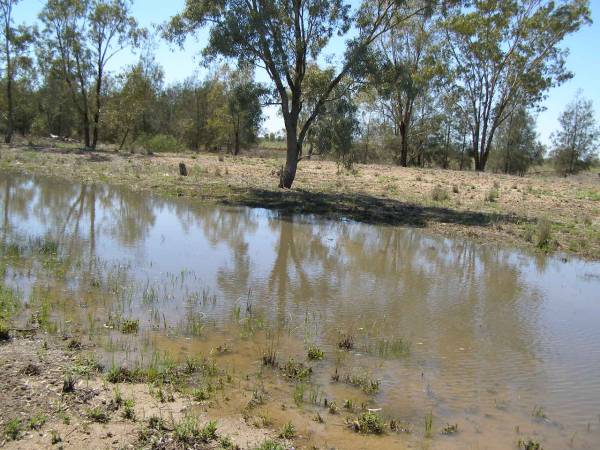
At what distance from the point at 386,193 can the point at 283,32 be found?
27.6 feet

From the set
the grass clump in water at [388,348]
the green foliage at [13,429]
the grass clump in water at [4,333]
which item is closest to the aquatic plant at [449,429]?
the grass clump in water at [388,348]

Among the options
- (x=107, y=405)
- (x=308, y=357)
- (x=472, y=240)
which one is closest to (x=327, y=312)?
(x=308, y=357)

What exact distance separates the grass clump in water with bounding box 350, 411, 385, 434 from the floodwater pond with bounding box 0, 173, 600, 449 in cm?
10

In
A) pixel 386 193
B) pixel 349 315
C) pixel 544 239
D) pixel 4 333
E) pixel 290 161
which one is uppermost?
pixel 290 161

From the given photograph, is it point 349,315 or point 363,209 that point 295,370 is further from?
point 363,209

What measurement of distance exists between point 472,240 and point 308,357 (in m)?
10.8

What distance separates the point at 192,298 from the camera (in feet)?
29.1

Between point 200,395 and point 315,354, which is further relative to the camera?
point 315,354

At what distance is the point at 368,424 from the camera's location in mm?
5223

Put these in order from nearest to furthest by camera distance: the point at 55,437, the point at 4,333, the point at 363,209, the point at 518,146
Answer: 1. the point at 55,437
2. the point at 4,333
3. the point at 363,209
4. the point at 518,146

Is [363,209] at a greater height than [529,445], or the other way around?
[363,209]

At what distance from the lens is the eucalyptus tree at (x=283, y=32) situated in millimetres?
21203

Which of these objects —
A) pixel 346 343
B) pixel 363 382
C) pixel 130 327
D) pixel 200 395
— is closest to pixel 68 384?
pixel 200 395

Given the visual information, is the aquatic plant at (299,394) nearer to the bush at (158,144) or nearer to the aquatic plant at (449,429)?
the aquatic plant at (449,429)
